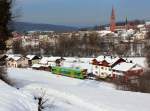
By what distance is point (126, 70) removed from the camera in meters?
52.2

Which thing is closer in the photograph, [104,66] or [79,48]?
[104,66]

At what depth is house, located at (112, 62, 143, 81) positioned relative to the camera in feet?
162

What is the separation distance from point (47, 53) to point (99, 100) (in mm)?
86621

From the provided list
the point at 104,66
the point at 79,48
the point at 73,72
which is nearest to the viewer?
Answer: the point at 73,72

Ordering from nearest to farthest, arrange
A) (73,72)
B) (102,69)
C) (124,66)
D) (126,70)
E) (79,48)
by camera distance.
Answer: (73,72)
(126,70)
(124,66)
(102,69)
(79,48)

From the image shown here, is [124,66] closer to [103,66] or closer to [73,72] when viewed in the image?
[103,66]

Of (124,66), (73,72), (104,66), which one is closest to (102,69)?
(104,66)

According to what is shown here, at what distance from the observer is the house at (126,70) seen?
162ft

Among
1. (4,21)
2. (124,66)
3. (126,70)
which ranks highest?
(4,21)

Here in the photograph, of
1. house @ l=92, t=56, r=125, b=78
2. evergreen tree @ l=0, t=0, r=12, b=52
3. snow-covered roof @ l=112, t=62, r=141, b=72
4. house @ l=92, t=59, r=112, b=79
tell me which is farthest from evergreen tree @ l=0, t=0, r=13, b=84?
house @ l=92, t=59, r=112, b=79

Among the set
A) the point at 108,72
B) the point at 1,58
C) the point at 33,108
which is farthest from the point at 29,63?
the point at 33,108

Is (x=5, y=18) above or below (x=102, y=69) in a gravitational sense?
above

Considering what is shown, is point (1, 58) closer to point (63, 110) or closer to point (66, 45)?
point (63, 110)

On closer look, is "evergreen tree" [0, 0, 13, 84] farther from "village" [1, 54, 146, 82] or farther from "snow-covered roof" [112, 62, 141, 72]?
"snow-covered roof" [112, 62, 141, 72]
